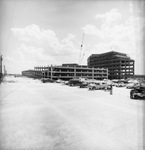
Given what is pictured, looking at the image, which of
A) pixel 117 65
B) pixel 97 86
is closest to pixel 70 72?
pixel 117 65

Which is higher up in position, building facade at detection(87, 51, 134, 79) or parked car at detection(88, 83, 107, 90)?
building facade at detection(87, 51, 134, 79)

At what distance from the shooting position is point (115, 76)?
101m

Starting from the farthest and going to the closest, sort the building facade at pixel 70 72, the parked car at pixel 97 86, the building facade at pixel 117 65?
the building facade at pixel 117 65
the building facade at pixel 70 72
the parked car at pixel 97 86

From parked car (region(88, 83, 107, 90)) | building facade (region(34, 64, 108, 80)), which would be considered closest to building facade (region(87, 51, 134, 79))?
building facade (region(34, 64, 108, 80))

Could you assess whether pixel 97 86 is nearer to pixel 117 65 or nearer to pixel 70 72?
pixel 70 72

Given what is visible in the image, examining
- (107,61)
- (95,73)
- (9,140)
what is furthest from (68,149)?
(107,61)

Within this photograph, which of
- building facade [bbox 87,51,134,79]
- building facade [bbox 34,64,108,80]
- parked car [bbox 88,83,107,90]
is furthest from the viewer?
building facade [bbox 87,51,134,79]

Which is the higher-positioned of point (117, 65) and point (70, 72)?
point (117, 65)

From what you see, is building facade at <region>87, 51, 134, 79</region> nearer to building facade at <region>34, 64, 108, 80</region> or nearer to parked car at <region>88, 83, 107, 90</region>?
building facade at <region>34, 64, 108, 80</region>

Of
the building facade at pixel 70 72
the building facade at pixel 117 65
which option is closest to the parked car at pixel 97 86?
the building facade at pixel 70 72

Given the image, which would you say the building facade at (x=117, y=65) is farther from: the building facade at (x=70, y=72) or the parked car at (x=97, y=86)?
the parked car at (x=97, y=86)

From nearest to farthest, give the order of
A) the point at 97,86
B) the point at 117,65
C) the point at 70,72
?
the point at 97,86 < the point at 70,72 < the point at 117,65

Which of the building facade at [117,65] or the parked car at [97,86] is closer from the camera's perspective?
the parked car at [97,86]

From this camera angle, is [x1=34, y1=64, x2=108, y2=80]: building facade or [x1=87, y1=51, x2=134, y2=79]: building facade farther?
[x1=87, y1=51, x2=134, y2=79]: building facade
